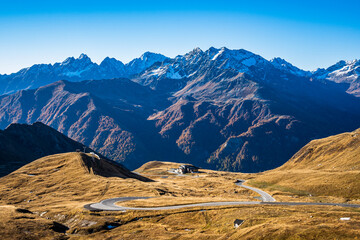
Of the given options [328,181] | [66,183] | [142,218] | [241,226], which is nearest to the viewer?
[241,226]

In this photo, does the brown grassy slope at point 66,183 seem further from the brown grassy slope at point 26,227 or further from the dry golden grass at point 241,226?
the dry golden grass at point 241,226

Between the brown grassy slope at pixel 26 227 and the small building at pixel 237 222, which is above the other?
the small building at pixel 237 222

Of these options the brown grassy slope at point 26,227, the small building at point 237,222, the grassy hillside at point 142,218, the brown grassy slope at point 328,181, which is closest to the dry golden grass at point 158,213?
the grassy hillside at point 142,218

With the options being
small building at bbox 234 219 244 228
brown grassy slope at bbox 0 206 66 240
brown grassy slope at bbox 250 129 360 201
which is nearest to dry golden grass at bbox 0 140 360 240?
brown grassy slope at bbox 0 206 66 240

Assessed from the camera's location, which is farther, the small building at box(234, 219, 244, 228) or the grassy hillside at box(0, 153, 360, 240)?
the small building at box(234, 219, 244, 228)

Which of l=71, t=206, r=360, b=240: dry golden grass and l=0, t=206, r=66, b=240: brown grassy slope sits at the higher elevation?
l=71, t=206, r=360, b=240: dry golden grass

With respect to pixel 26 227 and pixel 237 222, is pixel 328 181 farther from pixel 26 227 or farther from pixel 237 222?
pixel 26 227

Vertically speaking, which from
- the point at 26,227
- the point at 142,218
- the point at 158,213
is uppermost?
the point at 158,213

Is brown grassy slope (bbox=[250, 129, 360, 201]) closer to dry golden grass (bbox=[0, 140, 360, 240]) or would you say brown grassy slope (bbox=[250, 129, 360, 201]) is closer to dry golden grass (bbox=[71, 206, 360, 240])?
dry golden grass (bbox=[0, 140, 360, 240])

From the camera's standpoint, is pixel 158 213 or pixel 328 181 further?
pixel 328 181

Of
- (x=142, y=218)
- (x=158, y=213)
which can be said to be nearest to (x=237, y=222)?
(x=158, y=213)

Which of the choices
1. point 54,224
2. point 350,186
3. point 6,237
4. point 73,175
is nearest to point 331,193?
point 350,186
